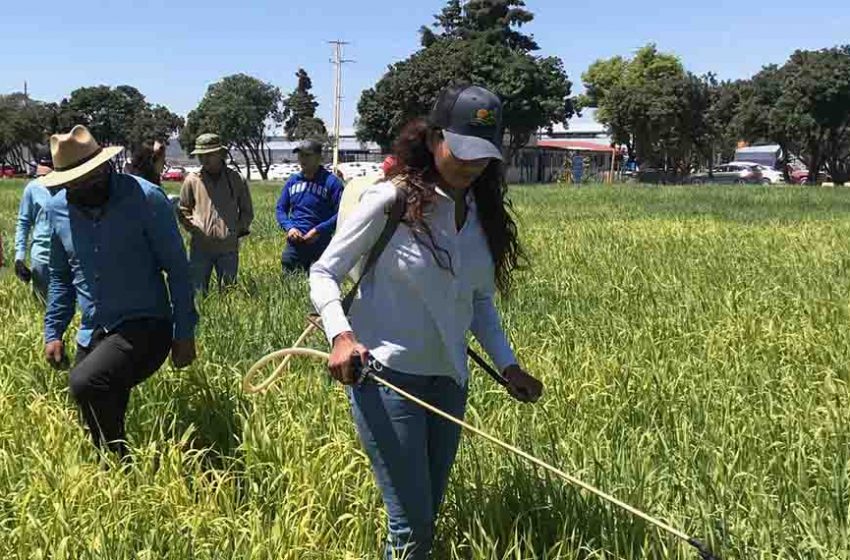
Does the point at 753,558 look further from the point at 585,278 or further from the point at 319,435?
the point at 585,278

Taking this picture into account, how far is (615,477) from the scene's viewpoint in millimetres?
3018

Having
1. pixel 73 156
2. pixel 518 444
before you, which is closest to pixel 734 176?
pixel 518 444

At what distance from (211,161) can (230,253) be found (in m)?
0.72

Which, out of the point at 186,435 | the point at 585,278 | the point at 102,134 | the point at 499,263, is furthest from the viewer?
the point at 102,134

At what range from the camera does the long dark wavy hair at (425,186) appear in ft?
7.32

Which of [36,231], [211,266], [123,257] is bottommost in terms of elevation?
[211,266]

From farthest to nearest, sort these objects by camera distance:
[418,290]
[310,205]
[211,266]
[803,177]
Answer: [803,177]
[211,266]
[310,205]
[418,290]

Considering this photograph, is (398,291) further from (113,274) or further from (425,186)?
(113,274)

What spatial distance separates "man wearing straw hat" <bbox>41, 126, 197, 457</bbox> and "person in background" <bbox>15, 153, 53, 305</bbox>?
65.9 inches

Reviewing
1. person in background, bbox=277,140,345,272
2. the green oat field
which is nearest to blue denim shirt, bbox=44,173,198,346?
the green oat field

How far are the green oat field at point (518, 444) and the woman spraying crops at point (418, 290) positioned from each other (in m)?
0.48

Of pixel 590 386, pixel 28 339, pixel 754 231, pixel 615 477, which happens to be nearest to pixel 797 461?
pixel 615 477

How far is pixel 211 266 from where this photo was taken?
687 cm

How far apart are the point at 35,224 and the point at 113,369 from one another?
8.22ft
